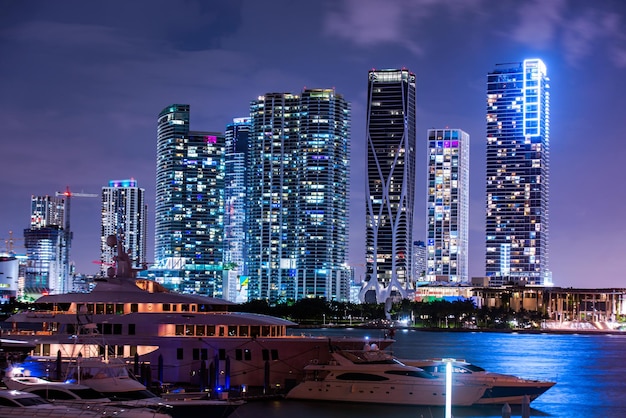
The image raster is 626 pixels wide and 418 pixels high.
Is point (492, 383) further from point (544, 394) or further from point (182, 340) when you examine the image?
point (182, 340)

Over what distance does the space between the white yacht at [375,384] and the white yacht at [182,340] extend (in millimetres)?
2664

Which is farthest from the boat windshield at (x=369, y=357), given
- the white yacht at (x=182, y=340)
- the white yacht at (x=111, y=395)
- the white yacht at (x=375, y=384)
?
the white yacht at (x=111, y=395)

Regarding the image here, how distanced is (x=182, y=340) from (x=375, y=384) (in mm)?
11478

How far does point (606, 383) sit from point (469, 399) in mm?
32559

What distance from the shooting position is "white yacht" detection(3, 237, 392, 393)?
2109 inches

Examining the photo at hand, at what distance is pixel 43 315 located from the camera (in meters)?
55.6

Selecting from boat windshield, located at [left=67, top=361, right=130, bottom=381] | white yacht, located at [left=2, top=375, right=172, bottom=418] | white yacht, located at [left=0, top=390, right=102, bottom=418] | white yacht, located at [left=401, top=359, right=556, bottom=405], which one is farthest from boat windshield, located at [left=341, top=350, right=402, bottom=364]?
white yacht, located at [left=0, top=390, right=102, bottom=418]

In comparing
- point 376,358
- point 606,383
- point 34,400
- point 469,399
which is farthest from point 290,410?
point 606,383

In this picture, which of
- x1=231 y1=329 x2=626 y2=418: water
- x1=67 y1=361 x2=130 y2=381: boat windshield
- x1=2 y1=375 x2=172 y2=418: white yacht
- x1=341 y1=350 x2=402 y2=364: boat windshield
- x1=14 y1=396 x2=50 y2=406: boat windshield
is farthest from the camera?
x1=341 y1=350 x2=402 y2=364: boat windshield

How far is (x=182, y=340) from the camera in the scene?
5362 centimetres

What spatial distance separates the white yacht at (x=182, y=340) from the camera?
53.6 metres

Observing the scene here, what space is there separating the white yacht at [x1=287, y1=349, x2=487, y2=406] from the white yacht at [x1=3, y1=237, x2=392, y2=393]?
8.74 ft

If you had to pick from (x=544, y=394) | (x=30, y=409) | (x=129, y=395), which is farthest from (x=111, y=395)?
(x=544, y=394)

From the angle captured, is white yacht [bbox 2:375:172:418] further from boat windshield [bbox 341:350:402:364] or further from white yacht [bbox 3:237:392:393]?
boat windshield [bbox 341:350:402:364]
